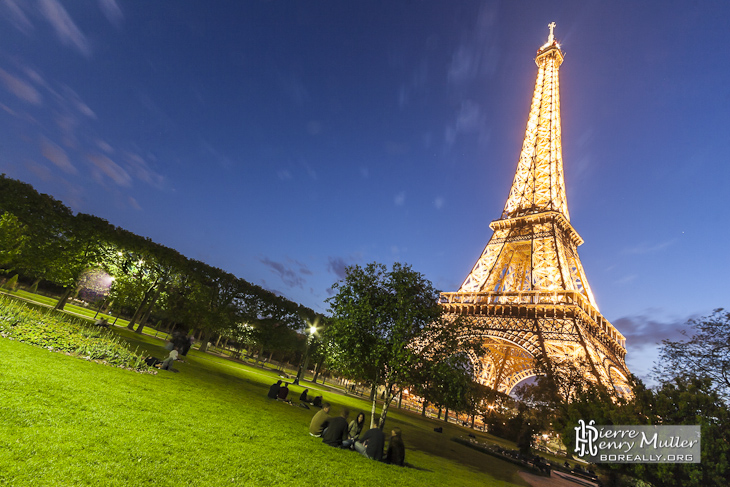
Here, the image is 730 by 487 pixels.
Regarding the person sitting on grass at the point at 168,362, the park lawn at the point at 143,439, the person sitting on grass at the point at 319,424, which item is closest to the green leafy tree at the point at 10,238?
the park lawn at the point at 143,439

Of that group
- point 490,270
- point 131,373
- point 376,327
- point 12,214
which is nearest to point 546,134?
point 490,270

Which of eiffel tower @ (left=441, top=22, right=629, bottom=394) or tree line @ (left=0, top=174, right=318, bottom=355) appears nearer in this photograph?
tree line @ (left=0, top=174, right=318, bottom=355)

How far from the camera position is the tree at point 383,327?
1490cm

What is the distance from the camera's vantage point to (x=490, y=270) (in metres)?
45.4

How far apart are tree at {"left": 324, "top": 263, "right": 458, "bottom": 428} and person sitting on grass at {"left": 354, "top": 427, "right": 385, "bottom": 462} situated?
3.58 m

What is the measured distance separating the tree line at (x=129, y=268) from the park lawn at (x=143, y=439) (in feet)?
81.0

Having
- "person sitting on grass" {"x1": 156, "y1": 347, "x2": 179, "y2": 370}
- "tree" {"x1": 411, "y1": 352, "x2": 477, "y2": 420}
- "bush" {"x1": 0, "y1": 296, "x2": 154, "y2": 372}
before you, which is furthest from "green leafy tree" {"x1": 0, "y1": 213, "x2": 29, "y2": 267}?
"tree" {"x1": 411, "y1": 352, "x2": 477, "y2": 420}

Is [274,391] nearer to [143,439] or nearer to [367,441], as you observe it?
[367,441]

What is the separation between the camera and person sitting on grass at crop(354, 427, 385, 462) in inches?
414

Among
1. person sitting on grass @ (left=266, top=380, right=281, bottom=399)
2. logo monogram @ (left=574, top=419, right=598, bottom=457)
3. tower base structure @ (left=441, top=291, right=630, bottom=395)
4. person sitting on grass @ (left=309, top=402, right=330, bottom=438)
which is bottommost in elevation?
person sitting on grass @ (left=266, top=380, right=281, bottom=399)

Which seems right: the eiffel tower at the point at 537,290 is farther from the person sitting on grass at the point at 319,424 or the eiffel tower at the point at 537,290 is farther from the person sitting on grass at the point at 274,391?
the person sitting on grass at the point at 319,424

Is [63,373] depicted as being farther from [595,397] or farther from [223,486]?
[595,397]

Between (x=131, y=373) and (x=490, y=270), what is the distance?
42.5 meters

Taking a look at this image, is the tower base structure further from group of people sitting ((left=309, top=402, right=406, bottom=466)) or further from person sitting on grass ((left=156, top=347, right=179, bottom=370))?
person sitting on grass ((left=156, top=347, right=179, bottom=370))
